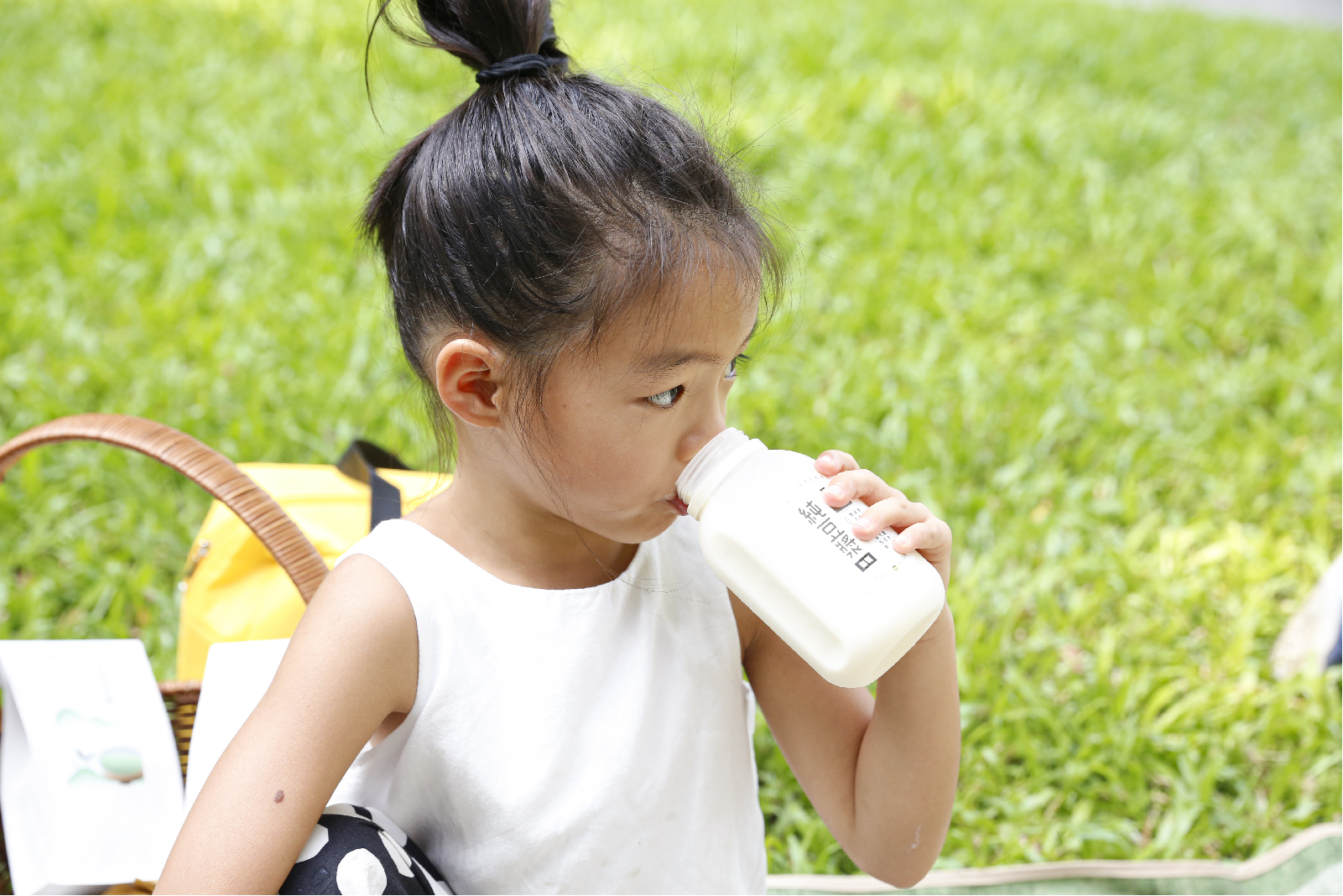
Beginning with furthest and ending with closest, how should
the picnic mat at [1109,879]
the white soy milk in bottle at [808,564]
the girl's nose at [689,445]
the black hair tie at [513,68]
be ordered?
the picnic mat at [1109,879] → the black hair tie at [513,68] → the girl's nose at [689,445] → the white soy milk in bottle at [808,564]

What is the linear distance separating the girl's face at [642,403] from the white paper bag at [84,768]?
Answer: 79cm

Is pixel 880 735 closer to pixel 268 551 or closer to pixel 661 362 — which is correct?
pixel 661 362

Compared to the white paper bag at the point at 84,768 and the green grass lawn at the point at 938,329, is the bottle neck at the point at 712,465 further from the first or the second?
the white paper bag at the point at 84,768

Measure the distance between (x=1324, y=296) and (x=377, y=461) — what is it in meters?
3.10

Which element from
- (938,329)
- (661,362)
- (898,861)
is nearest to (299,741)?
(661,362)

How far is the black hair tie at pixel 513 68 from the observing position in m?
1.23

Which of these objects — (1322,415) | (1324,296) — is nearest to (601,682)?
(1322,415)

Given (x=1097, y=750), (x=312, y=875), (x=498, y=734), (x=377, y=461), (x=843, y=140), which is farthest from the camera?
(x=843, y=140)

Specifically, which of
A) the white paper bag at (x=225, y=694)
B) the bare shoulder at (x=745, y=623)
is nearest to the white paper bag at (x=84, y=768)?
→ the white paper bag at (x=225, y=694)

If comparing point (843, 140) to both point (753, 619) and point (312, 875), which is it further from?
point (312, 875)

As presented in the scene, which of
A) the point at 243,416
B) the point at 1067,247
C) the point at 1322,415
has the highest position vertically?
the point at 243,416

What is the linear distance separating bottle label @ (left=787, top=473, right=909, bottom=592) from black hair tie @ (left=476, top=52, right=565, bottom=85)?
1.87 ft

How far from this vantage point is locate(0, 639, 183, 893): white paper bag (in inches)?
55.1

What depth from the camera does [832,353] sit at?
310 centimetres
